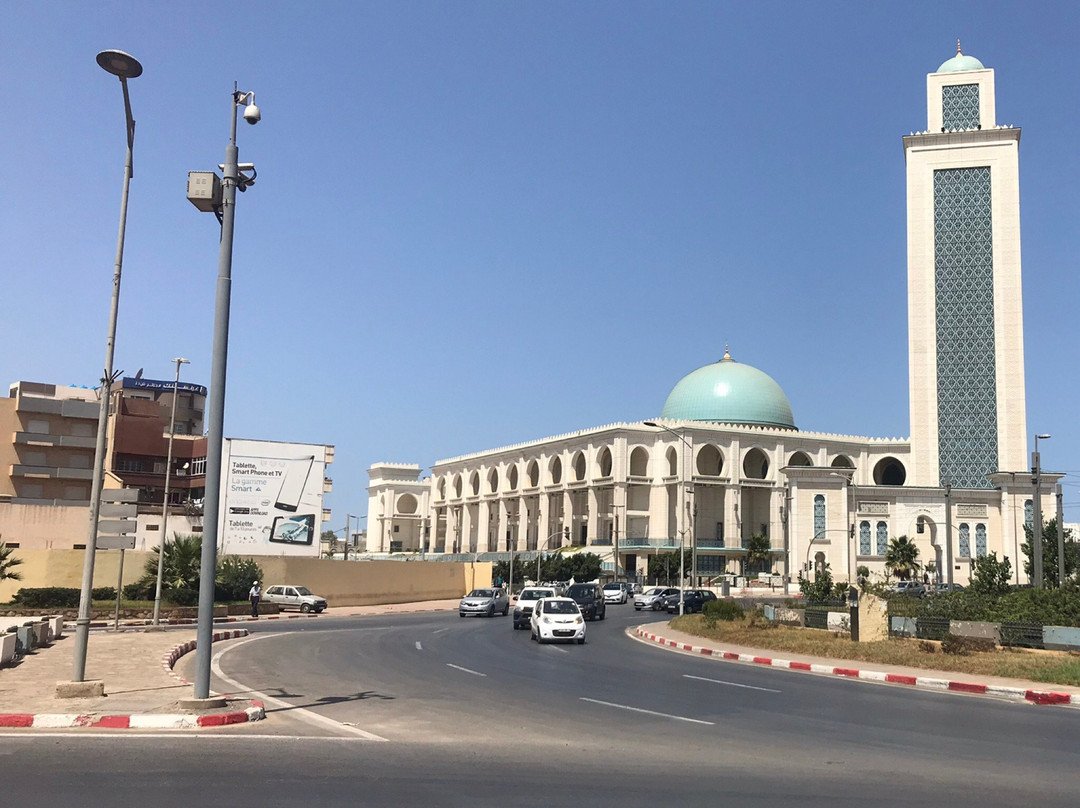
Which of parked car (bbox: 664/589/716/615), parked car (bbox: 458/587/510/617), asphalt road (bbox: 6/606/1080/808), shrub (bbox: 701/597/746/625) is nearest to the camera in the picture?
asphalt road (bbox: 6/606/1080/808)

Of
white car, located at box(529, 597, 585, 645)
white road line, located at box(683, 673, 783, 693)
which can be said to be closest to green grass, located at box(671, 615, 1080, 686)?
white car, located at box(529, 597, 585, 645)

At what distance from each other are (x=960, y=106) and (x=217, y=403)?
85704 mm

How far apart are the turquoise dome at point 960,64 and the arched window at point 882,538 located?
39.5m

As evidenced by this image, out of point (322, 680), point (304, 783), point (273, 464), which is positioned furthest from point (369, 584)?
point (304, 783)

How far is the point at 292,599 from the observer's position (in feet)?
171

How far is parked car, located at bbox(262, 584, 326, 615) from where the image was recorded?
51969mm

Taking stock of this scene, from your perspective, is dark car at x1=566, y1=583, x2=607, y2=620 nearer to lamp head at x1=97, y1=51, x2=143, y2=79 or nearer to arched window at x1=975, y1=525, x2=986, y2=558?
lamp head at x1=97, y1=51, x2=143, y2=79

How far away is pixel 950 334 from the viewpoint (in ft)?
267

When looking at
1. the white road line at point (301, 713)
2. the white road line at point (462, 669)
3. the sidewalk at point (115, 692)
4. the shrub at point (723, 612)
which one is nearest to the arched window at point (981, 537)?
the shrub at point (723, 612)

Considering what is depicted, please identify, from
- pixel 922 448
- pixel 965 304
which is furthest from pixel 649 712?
pixel 965 304

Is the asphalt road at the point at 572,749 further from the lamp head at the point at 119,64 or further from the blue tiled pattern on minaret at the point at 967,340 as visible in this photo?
the blue tiled pattern on minaret at the point at 967,340

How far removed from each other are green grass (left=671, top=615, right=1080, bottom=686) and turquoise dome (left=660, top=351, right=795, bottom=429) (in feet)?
235

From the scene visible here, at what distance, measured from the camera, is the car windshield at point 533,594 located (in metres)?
40.4

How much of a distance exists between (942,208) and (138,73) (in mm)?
79583
